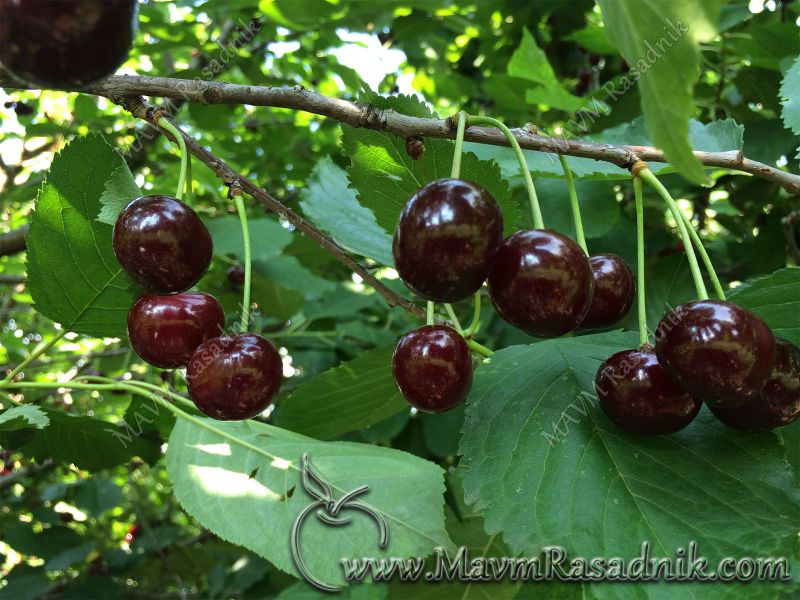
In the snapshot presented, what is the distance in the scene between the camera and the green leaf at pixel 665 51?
2.38ft

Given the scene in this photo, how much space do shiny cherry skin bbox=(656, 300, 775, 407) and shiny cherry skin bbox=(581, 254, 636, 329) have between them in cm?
21

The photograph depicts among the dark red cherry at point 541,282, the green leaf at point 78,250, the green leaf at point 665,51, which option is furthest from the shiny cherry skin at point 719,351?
the green leaf at point 78,250

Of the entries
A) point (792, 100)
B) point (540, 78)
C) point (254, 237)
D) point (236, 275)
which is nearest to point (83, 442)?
point (254, 237)

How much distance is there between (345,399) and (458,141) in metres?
1.06

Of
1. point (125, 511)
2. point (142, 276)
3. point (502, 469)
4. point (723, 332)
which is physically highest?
point (723, 332)

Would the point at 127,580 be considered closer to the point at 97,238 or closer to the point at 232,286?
the point at 232,286

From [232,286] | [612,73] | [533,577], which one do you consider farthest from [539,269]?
[612,73]

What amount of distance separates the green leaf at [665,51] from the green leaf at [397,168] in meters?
0.63

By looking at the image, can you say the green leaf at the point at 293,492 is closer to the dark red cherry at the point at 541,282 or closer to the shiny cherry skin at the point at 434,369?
the shiny cherry skin at the point at 434,369

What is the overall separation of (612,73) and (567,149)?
330 cm

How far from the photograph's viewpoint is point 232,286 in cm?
372

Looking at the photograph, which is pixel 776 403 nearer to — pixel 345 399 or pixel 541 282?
pixel 541 282

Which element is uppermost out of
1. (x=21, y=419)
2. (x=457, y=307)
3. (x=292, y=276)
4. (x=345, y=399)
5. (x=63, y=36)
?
(x=63, y=36)

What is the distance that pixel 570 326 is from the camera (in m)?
1.03
